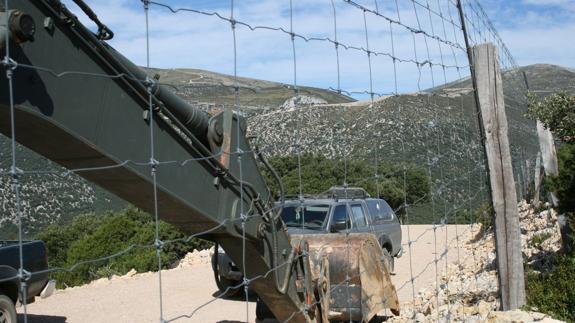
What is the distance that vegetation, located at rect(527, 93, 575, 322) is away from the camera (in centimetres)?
704

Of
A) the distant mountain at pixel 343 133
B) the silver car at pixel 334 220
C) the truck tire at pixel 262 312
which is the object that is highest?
the distant mountain at pixel 343 133

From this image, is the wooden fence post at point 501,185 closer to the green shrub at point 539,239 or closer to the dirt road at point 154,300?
the dirt road at point 154,300

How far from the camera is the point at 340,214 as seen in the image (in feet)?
39.9

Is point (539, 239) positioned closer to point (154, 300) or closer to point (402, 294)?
point (402, 294)

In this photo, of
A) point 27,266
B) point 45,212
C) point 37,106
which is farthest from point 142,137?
Result: point 27,266

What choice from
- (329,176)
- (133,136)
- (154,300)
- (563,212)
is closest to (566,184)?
(563,212)

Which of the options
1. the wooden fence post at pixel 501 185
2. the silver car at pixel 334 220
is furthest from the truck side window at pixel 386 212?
the wooden fence post at pixel 501 185

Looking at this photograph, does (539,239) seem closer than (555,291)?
No

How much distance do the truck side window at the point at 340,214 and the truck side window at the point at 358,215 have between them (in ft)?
1.51

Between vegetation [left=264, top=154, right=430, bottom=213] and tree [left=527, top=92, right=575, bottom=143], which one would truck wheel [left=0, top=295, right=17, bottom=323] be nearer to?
tree [left=527, top=92, right=575, bottom=143]

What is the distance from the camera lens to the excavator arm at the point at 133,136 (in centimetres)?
275

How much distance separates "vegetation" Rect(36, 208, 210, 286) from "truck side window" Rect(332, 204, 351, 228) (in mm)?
5799

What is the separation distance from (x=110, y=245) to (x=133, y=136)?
19329 millimetres

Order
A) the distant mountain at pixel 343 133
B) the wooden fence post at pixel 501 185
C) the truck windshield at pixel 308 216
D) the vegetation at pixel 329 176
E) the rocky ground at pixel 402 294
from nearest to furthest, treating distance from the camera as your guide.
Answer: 1. the distant mountain at pixel 343 133
2. the wooden fence post at pixel 501 185
3. the rocky ground at pixel 402 294
4. the truck windshield at pixel 308 216
5. the vegetation at pixel 329 176
